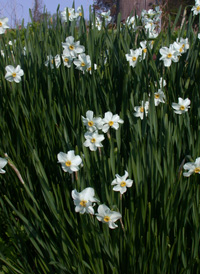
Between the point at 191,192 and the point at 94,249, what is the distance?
0.46m

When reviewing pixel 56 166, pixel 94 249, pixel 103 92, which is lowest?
pixel 94 249

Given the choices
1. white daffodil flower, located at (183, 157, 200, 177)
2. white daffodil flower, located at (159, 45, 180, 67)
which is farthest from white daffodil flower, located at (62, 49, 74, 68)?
white daffodil flower, located at (183, 157, 200, 177)

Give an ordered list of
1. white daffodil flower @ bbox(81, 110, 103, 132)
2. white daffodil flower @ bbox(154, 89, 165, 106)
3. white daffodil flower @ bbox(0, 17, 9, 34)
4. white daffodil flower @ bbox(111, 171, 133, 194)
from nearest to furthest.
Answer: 1. white daffodil flower @ bbox(111, 171, 133, 194)
2. white daffodil flower @ bbox(81, 110, 103, 132)
3. white daffodil flower @ bbox(154, 89, 165, 106)
4. white daffodil flower @ bbox(0, 17, 9, 34)

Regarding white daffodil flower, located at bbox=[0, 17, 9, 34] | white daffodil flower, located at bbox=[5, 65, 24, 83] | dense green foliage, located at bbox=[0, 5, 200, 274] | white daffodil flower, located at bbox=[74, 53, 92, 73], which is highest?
white daffodil flower, located at bbox=[0, 17, 9, 34]

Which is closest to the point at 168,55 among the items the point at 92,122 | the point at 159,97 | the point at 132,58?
the point at 132,58

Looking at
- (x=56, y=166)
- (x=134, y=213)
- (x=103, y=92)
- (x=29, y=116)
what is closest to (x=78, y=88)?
(x=103, y=92)

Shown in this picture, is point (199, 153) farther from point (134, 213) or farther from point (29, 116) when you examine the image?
point (29, 116)

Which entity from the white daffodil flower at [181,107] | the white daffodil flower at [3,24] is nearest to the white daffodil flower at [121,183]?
the white daffodil flower at [181,107]

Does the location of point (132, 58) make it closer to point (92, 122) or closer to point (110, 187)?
point (92, 122)

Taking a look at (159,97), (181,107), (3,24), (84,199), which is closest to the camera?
(84,199)

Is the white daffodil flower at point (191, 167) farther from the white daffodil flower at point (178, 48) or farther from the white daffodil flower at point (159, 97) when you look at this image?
the white daffodil flower at point (178, 48)

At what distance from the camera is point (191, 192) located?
4.25ft

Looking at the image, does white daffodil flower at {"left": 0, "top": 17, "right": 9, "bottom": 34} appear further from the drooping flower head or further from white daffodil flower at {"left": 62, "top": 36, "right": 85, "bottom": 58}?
the drooping flower head

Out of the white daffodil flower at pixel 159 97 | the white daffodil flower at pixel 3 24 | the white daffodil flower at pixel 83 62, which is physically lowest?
the white daffodil flower at pixel 159 97
